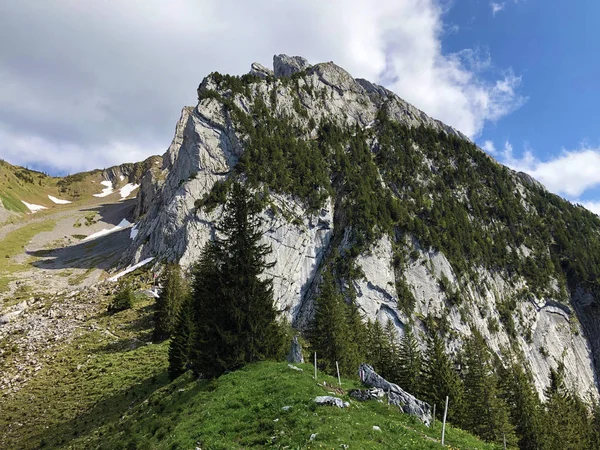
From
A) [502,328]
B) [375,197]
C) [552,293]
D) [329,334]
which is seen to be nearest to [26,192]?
[375,197]

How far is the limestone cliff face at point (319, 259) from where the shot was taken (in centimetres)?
7919

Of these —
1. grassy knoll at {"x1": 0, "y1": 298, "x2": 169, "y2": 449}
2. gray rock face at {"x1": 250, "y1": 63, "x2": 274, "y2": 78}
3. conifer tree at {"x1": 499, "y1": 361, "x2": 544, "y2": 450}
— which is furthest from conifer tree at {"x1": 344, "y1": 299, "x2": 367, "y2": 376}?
gray rock face at {"x1": 250, "y1": 63, "x2": 274, "y2": 78}

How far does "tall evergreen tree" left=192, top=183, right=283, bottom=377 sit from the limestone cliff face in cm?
4724

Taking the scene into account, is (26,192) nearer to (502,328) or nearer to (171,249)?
(171,249)

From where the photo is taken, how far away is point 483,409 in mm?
40000

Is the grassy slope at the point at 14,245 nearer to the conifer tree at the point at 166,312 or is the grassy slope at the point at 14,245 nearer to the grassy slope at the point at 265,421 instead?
the conifer tree at the point at 166,312

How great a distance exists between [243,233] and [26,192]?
234752 millimetres

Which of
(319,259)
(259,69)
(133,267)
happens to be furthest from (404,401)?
(259,69)

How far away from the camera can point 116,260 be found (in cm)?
9025

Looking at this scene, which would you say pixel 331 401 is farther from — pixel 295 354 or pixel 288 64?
pixel 288 64

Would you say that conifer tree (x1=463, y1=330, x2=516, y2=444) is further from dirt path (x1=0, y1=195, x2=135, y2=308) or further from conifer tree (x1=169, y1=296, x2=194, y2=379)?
dirt path (x1=0, y1=195, x2=135, y2=308)

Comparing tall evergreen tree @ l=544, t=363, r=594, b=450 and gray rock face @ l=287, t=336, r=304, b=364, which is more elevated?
gray rock face @ l=287, t=336, r=304, b=364

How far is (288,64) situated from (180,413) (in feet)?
511

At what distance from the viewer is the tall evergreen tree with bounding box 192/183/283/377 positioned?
Answer: 77.0ft
